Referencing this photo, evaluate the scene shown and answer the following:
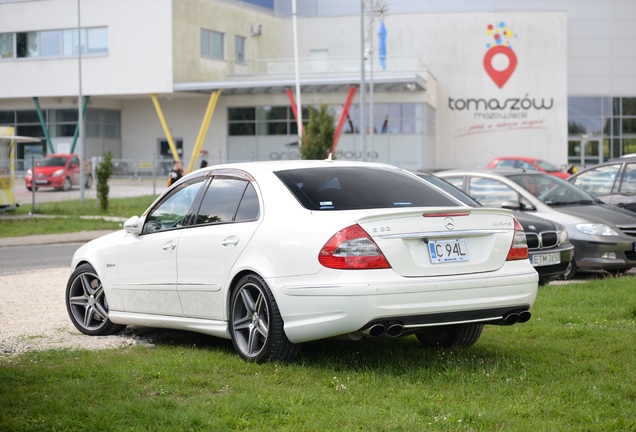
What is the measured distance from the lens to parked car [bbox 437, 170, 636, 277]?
12.4 meters

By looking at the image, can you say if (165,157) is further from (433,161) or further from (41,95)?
(433,161)

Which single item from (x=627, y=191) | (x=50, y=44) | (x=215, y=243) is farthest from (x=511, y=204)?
(x=50, y=44)

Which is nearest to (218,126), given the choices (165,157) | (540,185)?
(165,157)

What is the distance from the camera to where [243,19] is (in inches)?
2218

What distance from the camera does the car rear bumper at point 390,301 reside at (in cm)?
574

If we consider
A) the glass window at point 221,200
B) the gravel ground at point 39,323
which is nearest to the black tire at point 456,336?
the glass window at point 221,200

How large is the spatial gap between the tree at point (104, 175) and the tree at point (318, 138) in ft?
24.1

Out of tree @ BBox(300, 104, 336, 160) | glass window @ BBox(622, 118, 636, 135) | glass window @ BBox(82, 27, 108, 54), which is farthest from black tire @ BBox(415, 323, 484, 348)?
glass window @ BBox(622, 118, 636, 135)

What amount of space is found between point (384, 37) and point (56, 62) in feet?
66.4

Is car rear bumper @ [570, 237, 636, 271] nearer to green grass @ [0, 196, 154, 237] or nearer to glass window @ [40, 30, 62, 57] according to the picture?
green grass @ [0, 196, 154, 237]

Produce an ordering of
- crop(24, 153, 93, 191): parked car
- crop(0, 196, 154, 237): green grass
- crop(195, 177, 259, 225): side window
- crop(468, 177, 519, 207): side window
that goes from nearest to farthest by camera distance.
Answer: crop(195, 177, 259, 225): side window < crop(468, 177, 519, 207): side window < crop(0, 196, 154, 237): green grass < crop(24, 153, 93, 191): parked car

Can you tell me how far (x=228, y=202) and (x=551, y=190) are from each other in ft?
25.3

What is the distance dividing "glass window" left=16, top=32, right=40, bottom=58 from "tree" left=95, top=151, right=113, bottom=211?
92.9 feet

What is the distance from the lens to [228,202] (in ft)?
23.0
